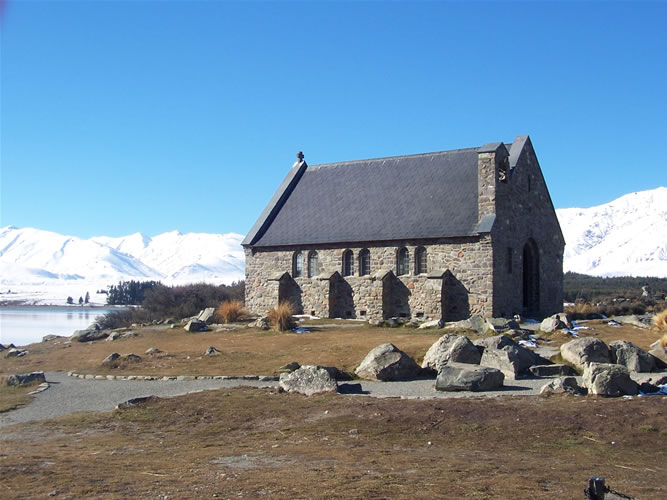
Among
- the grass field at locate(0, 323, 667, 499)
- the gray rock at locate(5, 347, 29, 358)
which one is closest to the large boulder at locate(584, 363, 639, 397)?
the grass field at locate(0, 323, 667, 499)

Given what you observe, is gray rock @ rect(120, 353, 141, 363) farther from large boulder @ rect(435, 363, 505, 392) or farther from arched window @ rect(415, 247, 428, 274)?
arched window @ rect(415, 247, 428, 274)

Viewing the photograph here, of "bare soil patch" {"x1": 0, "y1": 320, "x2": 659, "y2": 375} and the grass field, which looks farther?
"bare soil patch" {"x1": 0, "y1": 320, "x2": 659, "y2": 375}

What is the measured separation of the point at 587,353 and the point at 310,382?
25.4 ft

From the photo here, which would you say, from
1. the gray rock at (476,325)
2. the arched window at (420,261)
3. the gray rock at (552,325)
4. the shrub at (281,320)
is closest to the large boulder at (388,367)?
the gray rock at (476,325)

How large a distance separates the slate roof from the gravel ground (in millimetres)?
16548

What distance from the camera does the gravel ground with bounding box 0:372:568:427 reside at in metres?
16.0

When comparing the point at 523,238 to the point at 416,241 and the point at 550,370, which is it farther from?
the point at 550,370

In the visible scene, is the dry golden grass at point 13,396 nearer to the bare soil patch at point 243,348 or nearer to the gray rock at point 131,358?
the bare soil patch at point 243,348

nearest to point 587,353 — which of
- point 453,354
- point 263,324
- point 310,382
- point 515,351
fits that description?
point 515,351

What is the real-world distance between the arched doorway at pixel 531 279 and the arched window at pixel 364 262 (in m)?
8.20

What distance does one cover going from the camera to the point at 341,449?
450 inches

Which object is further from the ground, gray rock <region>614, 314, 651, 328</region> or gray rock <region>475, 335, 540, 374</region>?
gray rock <region>614, 314, 651, 328</region>

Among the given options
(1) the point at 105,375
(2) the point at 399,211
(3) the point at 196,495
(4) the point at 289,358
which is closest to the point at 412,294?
(2) the point at 399,211

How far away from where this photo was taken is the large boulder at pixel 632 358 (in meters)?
18.4
